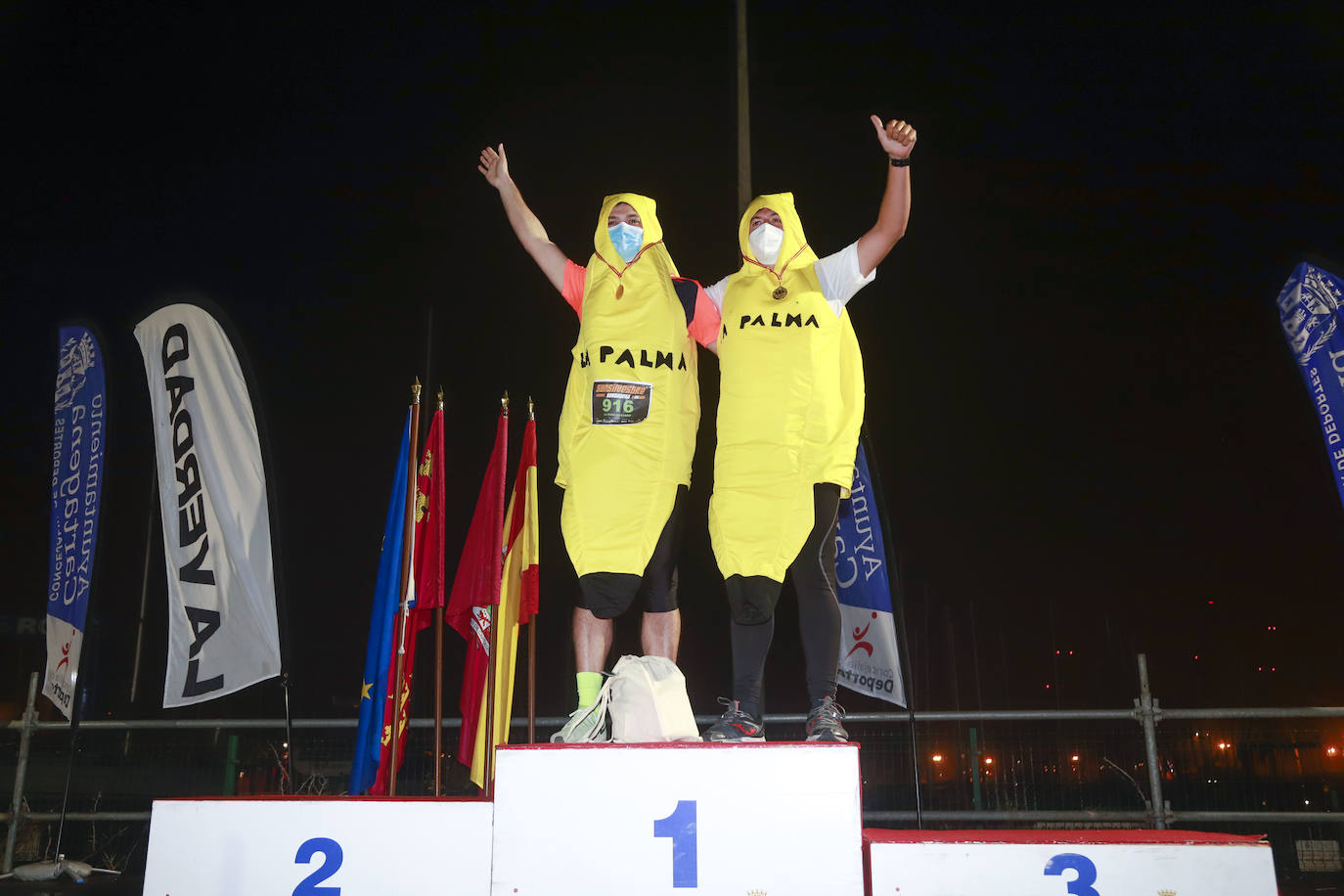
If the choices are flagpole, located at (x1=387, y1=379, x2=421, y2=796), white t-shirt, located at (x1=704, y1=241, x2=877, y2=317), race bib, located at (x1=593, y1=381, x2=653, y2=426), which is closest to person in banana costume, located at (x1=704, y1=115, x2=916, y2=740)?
white t-shirt, located at (x1=704, y1=241, x2=877, y2=317)

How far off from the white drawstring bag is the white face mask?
1.37 meters

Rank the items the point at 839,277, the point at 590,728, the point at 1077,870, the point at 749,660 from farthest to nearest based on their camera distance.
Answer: the point at 839,277 → the point at 749,660 → the point at 590,728 → the point at 1077,870

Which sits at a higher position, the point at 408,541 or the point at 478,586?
the point at 408,541

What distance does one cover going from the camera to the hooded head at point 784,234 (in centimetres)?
310

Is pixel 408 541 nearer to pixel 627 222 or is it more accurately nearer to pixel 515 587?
pixel 515 587

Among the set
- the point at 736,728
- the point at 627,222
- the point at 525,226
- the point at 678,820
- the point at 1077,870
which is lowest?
the point at 1077,870

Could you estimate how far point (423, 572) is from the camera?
14.7 feet

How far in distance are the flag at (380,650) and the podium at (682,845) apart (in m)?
2.10

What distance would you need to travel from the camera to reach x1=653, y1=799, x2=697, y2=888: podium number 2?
209cm

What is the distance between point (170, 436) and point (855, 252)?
320 centimetres

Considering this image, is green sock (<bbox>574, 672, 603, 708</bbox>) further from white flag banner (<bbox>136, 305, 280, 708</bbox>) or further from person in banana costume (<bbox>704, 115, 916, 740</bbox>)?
white flag banner (<bbox>136, 305, 280, 708</bbox>)

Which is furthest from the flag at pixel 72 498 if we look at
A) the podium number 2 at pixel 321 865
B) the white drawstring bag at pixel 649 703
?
the white drawstring bag at pixel 649 703

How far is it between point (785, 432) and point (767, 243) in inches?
26.6

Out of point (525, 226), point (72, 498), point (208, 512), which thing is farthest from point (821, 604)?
point (72, 498)
